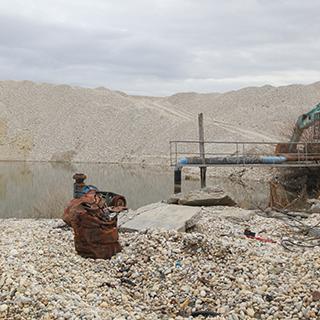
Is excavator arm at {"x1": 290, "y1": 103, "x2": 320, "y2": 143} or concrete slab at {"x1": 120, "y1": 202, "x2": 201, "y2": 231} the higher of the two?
A: excavator arm at {"x1": 290, "y1": 103, "x2": 320, "y2": 143}

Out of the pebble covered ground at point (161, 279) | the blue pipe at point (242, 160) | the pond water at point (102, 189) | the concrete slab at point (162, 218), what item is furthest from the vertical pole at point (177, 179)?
the pebble covered ground at point (161, 279)

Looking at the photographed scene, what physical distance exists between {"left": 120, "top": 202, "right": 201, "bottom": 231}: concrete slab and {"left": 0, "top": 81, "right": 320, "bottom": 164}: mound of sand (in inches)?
1148

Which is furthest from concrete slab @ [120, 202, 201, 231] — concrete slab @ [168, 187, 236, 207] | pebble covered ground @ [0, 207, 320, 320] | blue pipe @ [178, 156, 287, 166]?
blue pipe @ [178, 156, 287, 166]

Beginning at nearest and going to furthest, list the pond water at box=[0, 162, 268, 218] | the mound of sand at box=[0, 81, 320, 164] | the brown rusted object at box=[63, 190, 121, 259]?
the brown rusted object at box=[63, 190, 121, 259] < the pond water at box=[0, 162, 268, 218] < the mound of sand at box=[0, 81, 320, 164]

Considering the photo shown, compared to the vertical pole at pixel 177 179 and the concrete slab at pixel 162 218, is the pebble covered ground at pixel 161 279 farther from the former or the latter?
the vertical pole at pixel 177 179

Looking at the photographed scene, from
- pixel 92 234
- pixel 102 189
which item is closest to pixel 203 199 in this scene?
pixel 92 234

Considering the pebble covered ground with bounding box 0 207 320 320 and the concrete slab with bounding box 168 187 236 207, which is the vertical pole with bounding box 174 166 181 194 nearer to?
the concrete slab with bounding box 168 187 236 207

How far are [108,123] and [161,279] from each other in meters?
47.1

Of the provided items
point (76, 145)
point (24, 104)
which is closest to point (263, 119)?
point (76, 145)

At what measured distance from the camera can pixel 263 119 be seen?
2189 inches

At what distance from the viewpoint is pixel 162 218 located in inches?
433

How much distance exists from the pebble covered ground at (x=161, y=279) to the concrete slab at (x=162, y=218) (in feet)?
2.17

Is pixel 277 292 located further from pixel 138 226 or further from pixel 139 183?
pixel 139 183

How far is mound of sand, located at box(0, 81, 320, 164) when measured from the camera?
46625 mm
